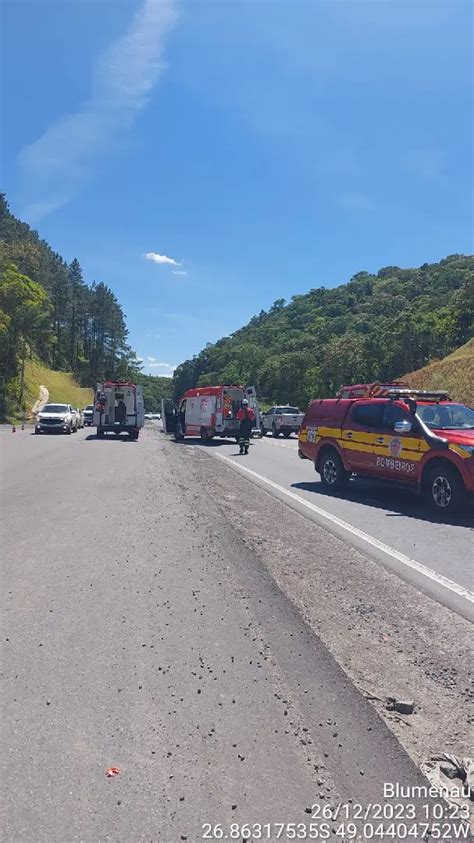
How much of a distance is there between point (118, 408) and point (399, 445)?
74.1 ft

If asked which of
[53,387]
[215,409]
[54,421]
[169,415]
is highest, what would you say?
[53,387]

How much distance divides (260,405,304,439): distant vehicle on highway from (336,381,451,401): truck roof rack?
65.0 feet

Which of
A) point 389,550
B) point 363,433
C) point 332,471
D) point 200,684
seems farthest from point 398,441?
point 200,684

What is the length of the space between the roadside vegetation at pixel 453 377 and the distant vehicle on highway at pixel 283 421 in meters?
11.3

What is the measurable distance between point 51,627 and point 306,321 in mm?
123368

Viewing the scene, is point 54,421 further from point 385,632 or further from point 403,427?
point 385,632

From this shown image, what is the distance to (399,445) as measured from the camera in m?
11.1

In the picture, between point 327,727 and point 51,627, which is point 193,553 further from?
point 327,727

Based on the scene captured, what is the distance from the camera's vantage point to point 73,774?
3.01 m

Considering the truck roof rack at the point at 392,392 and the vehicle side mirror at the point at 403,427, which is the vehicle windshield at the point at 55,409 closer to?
the truck roof rack at the point at 392,392

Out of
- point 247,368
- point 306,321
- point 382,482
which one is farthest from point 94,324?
point 382,482

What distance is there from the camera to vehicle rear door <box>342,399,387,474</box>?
1183 cm

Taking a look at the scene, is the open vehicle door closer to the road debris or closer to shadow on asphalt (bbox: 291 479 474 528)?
shadow on asphalt (bbox: 291 479 474 528)

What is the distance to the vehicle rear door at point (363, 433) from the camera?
38.8ft
